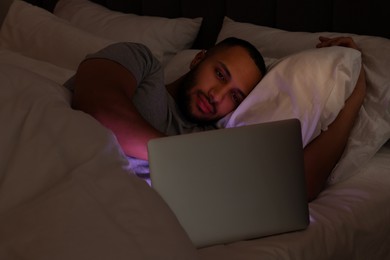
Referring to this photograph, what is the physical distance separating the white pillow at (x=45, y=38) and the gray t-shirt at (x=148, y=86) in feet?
1.83

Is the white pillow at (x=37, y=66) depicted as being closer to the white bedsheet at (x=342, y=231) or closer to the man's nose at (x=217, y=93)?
the man's nose at (x=217, y=93)

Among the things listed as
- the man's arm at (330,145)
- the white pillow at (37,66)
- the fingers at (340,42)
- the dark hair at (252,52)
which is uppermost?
the fingers at (340,42)

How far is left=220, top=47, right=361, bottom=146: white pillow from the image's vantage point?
1.35 m

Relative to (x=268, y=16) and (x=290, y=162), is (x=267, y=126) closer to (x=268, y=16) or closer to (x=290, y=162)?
(x=290, y=162)

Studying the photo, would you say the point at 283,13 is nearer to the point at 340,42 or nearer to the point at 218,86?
the point at 340,42

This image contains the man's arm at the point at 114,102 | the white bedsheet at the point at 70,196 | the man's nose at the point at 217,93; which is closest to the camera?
the white bedsheet at the point at 70,196

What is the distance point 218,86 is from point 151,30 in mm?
697

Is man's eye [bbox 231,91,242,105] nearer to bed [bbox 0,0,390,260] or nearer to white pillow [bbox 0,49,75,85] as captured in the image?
bed [bbox 0,0,390,260]

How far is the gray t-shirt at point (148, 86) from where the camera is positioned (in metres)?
1.39

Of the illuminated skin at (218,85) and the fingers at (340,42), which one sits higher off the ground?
the fingers at (340,42)

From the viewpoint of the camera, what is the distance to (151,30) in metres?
2.10

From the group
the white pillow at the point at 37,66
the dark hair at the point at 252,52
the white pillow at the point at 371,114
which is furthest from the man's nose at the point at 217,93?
the white pillow at the point at 37,66

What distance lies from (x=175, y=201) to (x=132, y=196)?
4.2 inches

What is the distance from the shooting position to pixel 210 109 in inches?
58.4
